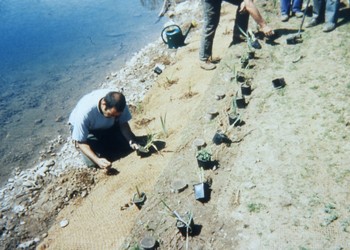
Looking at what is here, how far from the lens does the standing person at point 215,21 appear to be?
5102 millimetres

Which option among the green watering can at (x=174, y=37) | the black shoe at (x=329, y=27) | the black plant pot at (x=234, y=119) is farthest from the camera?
the green watering can at (x=174, y=37)

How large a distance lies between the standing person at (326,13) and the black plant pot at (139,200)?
4156mm

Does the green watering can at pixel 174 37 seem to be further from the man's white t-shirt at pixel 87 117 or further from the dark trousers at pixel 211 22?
the man's white t-shirt at pixel 87 117

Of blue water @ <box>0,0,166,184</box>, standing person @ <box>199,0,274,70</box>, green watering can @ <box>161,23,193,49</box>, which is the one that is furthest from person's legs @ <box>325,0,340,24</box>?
blue water @ <box>0,0,166,184</box>

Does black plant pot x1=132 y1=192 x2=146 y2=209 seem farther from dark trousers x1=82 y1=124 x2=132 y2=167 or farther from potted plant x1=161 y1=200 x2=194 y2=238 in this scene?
dark trousers x1=82 y1=124 x2=132 y2=167

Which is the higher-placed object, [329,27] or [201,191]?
[329,27]

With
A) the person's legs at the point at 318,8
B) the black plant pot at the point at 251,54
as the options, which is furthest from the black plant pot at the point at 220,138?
the person's legs at the point at 318,8

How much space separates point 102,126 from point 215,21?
8.81 feet

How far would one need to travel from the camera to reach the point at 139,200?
3547mm

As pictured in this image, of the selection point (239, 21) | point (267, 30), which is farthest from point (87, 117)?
point (239, 21)

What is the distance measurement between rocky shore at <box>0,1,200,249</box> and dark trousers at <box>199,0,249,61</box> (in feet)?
6.67

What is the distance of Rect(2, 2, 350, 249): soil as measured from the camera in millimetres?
2729

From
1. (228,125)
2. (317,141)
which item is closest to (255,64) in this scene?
(228,125)

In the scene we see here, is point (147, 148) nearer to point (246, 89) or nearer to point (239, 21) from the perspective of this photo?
point (246, 89)
